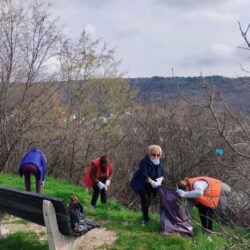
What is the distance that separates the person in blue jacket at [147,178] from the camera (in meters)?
7.95

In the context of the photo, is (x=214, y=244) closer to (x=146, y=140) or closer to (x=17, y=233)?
(x=17, y=233)

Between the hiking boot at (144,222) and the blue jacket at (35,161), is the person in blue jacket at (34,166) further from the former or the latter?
the hiking boot at (144,222)

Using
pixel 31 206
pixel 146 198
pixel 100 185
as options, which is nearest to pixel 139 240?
pixel 146 198

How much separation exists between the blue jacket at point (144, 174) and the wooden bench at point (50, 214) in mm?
1933

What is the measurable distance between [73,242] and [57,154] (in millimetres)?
11681

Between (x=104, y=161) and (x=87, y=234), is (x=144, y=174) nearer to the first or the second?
(x=87, y=234)

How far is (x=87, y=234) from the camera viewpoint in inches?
285

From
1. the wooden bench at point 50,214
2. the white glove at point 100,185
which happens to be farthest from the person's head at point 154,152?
the wooden bench at point 50,214

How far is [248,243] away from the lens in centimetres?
322

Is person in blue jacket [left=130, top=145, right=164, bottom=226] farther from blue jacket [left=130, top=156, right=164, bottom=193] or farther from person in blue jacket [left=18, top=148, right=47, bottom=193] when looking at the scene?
person in blue jacket [left=18, top=148, right=47, bottom=193]

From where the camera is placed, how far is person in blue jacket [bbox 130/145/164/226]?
26.1ft

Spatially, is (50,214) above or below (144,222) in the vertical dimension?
above

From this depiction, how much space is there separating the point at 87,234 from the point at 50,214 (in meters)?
1.78

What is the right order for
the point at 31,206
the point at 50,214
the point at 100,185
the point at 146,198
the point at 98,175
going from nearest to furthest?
the point at 50,214 → the point at 31,206 → the point at 146,198 → the point at 100,185 → the point at 98,175
